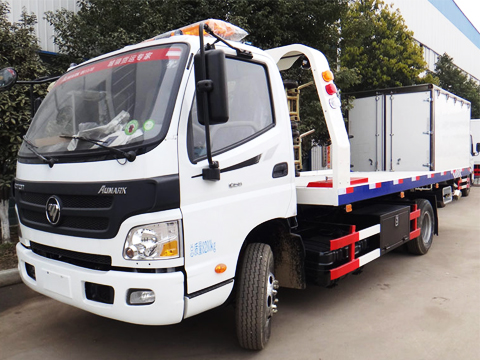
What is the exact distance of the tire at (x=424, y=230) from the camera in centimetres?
620

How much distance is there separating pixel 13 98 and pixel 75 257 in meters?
3.97

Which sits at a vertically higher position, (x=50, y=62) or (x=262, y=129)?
(x=50, y=62)

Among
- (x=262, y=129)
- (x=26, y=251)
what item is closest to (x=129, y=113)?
(x=262, y=129)

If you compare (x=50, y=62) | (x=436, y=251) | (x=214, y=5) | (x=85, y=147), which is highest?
(x=214, y=5)

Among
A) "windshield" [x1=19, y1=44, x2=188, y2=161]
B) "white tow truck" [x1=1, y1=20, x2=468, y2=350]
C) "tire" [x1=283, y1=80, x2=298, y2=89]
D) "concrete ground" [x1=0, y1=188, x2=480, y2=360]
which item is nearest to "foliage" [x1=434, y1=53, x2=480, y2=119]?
"concrete ground" [x1=0, y1=188, x2=480, y2=360]

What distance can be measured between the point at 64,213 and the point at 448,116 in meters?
9.24

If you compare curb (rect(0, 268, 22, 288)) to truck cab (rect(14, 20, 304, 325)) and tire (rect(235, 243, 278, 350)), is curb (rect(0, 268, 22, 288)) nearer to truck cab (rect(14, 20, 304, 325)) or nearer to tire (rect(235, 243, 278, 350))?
truck cab (rect(14, 20, 304, 325))

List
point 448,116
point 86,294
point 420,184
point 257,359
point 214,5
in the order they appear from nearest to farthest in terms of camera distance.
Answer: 1. point 86,294
2. point 257,359
3. point 420,184
4. point 214,5
5. point 448,116

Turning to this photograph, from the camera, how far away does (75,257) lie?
9.55 feet

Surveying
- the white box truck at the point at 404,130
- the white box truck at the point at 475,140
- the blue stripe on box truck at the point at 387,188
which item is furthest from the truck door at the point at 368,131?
the white box truck at the point at 475,140

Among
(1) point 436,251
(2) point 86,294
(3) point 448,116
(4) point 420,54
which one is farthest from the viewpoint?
(4) point 420,54

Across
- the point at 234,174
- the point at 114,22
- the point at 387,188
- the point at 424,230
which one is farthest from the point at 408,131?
the point at 234,174

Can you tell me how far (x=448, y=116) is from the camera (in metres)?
9.76

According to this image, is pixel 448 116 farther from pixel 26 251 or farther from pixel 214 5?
pixel 26 251
